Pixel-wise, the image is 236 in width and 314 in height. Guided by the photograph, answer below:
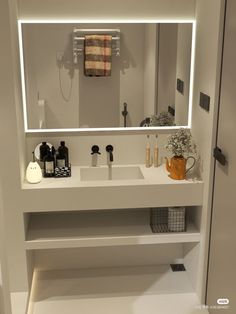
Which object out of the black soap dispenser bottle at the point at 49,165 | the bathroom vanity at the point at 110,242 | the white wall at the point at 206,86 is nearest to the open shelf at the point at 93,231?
the bathroom vanity at the point at 110,242

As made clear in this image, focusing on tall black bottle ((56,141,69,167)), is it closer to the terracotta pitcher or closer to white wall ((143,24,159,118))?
white wall ((143,24,159,118))

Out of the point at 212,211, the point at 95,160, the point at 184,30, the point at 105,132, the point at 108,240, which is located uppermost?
the point at 184,30

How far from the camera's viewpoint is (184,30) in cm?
308

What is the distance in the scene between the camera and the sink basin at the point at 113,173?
10.6 feet

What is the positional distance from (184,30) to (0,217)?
2.06 metres

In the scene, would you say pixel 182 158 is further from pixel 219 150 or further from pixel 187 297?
pixel 187 297

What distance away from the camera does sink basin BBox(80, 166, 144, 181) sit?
10.6 ft

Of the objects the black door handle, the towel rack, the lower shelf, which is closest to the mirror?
the towel rack

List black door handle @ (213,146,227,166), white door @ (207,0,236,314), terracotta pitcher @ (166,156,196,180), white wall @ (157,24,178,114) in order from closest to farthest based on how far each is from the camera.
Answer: white door @ (207,0,236,314)
black door handle @ (213,146,227,166)
terracotta pitcher @ (166,156,196,180)
white wall @ (157,24,178,114)

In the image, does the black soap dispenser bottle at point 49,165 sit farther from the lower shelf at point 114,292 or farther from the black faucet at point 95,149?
the lower shelf at point 114,292

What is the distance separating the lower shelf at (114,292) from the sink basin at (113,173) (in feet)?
2.49

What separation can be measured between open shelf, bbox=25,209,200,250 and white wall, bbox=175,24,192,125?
79 centimetres

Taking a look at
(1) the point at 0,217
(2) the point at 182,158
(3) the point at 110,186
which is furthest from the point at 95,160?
(1) the point at 0,217

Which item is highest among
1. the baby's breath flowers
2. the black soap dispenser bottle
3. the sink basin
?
the baby's breath flowers
